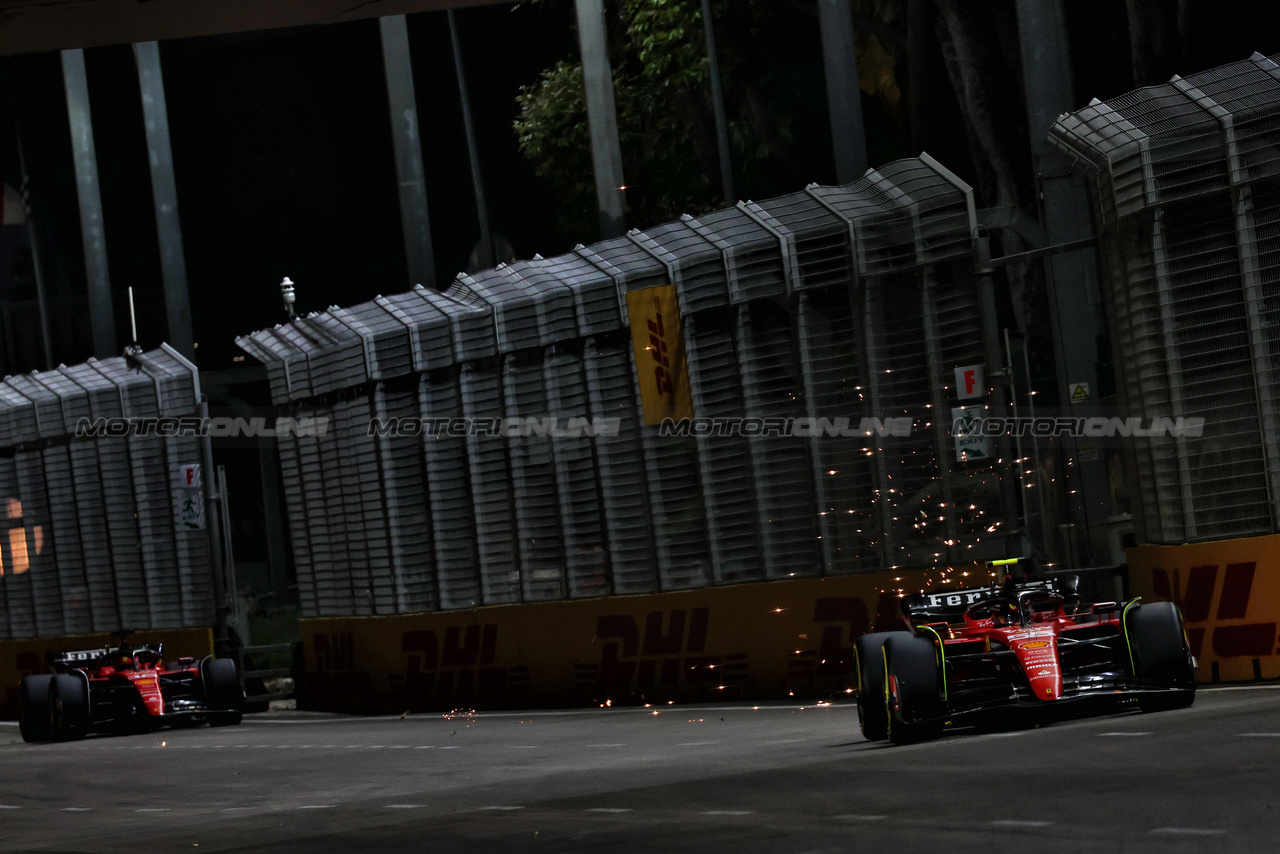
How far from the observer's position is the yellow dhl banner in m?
18.9

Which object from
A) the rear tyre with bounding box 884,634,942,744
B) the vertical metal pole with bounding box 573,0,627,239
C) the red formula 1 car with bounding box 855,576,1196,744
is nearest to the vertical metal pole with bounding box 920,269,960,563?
the red formula 1 car with bounding box 855,576,1196,744

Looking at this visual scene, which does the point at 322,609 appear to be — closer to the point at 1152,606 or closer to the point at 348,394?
the point at 348,394

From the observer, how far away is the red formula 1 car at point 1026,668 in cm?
1187

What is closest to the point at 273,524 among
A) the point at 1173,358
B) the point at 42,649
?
the point at 42,649

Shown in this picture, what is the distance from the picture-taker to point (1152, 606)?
11938 millimetres

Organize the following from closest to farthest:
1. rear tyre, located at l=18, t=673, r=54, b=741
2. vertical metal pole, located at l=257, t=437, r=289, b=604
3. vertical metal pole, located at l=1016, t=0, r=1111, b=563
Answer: vertical metal pole, located at l=1016, t=0, r=1111, b=563 < rear tyre, located at l=18, t=673, r=54, b=741 < vertical metal pole, located at l=257, t=437, r=289, b=604

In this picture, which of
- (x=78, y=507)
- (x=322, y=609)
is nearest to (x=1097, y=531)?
(x=322, y=609)

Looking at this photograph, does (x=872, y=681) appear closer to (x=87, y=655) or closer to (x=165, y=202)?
(x=87, y=655)

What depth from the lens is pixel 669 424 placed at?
19.1m

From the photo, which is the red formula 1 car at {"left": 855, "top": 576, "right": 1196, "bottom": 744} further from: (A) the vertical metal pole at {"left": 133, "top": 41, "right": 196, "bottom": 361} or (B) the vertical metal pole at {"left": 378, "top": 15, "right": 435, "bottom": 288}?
(A) the vertical metal pole at {"left": 133, "top": 41, "right": 196, "bottom": 361}

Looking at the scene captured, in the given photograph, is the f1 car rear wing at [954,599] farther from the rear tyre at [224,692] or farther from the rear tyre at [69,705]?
the rear tyre at [69,705]

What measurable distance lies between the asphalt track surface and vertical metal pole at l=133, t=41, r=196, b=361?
13649 mm

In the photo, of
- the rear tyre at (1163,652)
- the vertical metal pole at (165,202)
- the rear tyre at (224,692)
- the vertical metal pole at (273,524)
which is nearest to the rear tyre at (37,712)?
the rear tyre at (224,692)

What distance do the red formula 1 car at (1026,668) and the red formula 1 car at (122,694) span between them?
40.3 ft
